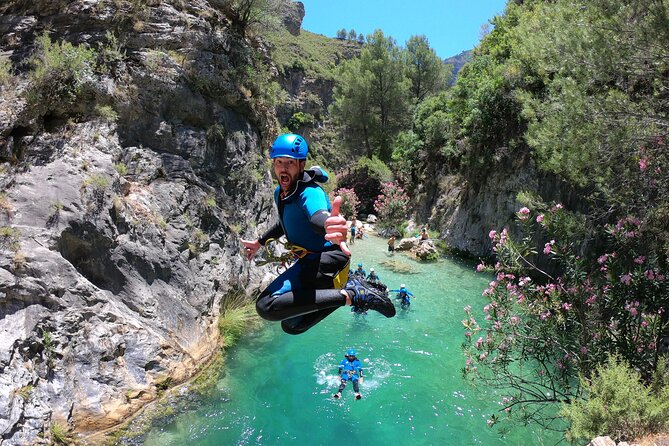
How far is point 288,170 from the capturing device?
3.76 meters

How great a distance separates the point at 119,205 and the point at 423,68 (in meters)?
32.2

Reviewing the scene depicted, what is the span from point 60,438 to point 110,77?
7150 mm

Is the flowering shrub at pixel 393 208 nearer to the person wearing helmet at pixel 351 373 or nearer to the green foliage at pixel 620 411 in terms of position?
the person wearing helmet at pixel 351 373

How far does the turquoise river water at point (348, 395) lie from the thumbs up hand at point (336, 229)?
5.02 metres

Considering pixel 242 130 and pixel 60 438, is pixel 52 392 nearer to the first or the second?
pixel 60 438

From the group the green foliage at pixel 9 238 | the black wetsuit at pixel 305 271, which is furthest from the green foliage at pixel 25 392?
the black wetsuit at pixel 305 271

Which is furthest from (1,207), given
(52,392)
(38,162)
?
(52,392)

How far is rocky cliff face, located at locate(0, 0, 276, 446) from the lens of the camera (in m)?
5.77

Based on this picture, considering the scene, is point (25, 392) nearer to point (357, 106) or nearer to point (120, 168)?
point (120, 168)

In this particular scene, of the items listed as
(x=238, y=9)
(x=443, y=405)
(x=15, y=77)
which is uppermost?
(x=238, y=9)

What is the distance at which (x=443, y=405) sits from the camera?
26.1ft

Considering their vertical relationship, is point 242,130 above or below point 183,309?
above

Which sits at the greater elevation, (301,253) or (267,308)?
(301,253)

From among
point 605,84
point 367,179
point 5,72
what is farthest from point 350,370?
point 367,179
